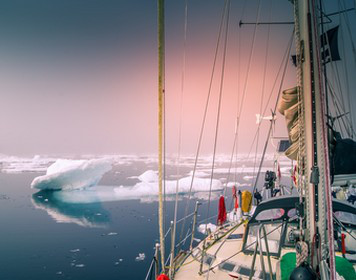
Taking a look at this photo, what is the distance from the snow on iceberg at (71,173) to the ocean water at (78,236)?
272 centimetres

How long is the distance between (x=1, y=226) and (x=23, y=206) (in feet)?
27.7

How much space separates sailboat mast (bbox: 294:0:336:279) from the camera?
87.6 inches

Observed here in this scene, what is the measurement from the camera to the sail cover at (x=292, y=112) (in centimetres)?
416

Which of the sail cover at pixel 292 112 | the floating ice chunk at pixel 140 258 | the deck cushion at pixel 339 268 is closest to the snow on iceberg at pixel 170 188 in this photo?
the floating ice chunk at pixel 140 258

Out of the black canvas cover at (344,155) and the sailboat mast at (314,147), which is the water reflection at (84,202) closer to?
the black canvas cover at (344,155)

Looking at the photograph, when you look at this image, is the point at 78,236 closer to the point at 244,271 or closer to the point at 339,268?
the point at 244,271

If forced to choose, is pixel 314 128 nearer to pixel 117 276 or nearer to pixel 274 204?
pixel 274 204

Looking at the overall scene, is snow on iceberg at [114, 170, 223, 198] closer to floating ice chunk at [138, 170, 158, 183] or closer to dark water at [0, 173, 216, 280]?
dark water at [0, 173, 216, 280]

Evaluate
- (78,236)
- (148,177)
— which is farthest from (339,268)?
(148,177)

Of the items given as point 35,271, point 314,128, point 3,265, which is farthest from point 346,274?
point 3,265

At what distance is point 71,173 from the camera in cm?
4019

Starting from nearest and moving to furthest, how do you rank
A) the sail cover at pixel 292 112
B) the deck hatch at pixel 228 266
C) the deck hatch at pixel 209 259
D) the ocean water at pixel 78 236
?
the sail cover at pixel 292 112 < the deck hatch at pixel 228 266 < the deck hatch at pixel 209 259 < the ocean water at pixel 78 236

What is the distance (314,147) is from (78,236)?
28157mm

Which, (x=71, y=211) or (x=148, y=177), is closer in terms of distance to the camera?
(x=71, y=211)
